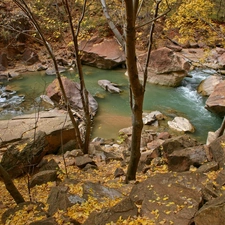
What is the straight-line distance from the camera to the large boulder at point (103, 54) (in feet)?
63.5

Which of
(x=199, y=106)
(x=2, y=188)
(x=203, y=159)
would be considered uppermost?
(x=203, y=159)

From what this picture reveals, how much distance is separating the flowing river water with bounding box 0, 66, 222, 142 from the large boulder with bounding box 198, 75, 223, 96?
1.31 ft

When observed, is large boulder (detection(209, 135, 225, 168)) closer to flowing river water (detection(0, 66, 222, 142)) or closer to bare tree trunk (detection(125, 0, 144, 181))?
bare tree trunk (detection(125, 0, 144, 181))

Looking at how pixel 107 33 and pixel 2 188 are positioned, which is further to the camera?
pixel 107 33

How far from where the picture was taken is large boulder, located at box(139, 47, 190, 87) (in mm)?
16031

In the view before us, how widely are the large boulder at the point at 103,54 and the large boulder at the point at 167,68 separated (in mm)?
3000

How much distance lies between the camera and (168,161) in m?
5.64

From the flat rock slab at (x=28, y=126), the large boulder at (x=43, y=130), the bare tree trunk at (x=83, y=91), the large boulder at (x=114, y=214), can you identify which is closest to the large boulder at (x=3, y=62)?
the flat rock slab at (x=28, y=126)

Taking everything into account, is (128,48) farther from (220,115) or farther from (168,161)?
(220,115)

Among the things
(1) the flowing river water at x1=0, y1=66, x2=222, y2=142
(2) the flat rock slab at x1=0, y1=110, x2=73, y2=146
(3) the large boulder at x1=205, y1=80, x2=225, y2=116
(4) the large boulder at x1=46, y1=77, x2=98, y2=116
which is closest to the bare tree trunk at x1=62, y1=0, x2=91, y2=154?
(2) the flat rock slab at x1=0, y1=110, x2=73, y2=146

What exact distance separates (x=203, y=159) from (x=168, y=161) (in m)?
0.79

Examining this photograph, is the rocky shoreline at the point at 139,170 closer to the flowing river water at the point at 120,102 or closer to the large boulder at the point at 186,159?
the large boulder at the point at 186,159

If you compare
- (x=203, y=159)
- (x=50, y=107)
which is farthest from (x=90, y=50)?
(x=203, y=159)

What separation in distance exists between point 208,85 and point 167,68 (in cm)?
299
